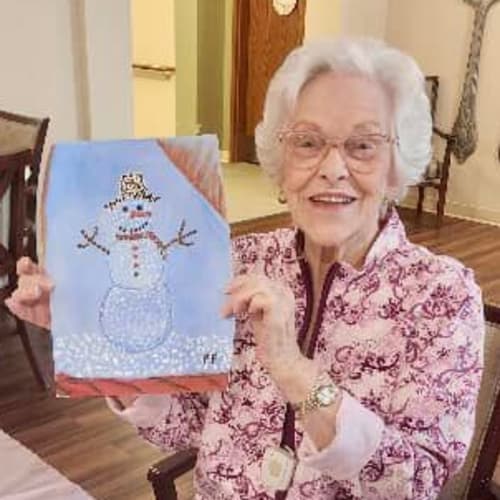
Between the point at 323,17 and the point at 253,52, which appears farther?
the point at 253,52

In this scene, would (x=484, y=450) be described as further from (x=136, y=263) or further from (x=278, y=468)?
(x=136, y=263)

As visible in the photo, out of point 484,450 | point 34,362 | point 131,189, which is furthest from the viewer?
point 34,362

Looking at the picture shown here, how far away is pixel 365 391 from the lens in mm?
1007

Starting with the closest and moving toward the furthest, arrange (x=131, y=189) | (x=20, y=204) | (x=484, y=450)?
(x=131, y=189) < (x=484, y=450) < (x=20, y=204)

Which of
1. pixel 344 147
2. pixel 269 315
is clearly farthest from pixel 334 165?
pixel 269 315

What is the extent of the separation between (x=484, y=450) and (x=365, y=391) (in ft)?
1.18

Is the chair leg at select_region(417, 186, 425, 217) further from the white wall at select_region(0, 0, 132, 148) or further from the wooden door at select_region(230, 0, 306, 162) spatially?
the white wall at select_region(0, 0, 132, 148)

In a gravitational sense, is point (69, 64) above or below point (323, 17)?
below

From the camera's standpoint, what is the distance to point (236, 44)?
260 inches

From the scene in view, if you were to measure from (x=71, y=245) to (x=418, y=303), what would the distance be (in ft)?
1.56

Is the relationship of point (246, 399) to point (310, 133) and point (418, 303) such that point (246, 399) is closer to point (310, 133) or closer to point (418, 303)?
point (418, 303)

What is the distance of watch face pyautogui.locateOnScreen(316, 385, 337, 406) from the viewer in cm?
88

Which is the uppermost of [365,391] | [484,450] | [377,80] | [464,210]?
[377,80]

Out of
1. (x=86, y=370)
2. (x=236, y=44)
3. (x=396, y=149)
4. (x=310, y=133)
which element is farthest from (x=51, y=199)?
(x=236, y=44)
